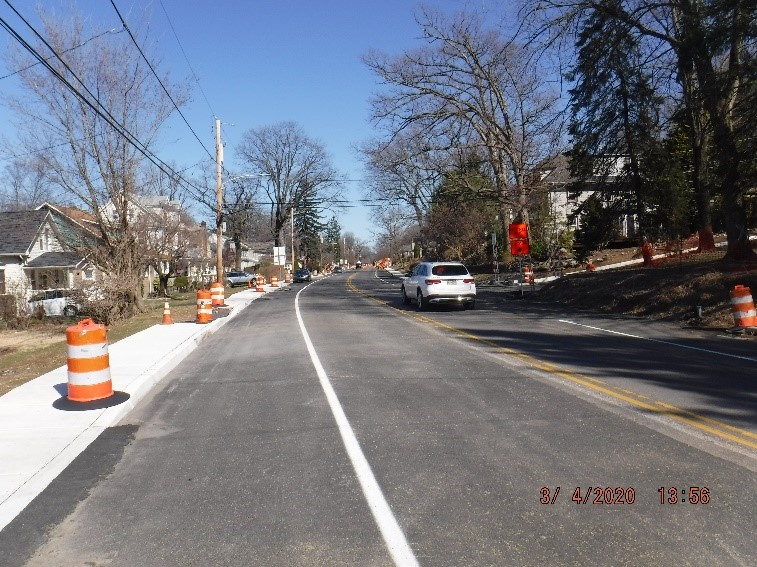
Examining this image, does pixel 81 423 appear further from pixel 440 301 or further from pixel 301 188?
pixel 301 188

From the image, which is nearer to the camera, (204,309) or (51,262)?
(204,309)

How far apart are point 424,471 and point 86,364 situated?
203 inches

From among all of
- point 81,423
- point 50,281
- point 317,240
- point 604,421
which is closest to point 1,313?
point 50,281

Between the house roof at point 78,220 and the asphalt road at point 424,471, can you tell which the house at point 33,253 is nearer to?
the house roof at point 78,220

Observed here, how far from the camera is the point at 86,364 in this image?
881cm

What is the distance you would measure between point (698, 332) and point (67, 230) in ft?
86.2

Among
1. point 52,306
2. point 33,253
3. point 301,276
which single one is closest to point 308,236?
point 301,276

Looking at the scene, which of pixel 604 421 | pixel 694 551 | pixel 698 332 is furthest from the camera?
pixel 698 332

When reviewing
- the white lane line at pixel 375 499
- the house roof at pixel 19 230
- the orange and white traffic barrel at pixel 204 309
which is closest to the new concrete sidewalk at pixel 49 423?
the white lane line at pixel 375 499

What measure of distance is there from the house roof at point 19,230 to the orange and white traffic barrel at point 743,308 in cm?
3843

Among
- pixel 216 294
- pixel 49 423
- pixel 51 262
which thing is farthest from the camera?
pixel 51 262

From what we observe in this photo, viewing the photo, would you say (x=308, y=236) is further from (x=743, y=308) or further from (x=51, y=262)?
(x=743, y=308)

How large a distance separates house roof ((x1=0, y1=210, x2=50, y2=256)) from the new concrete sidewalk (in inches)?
1272

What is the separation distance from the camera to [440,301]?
936 inches
